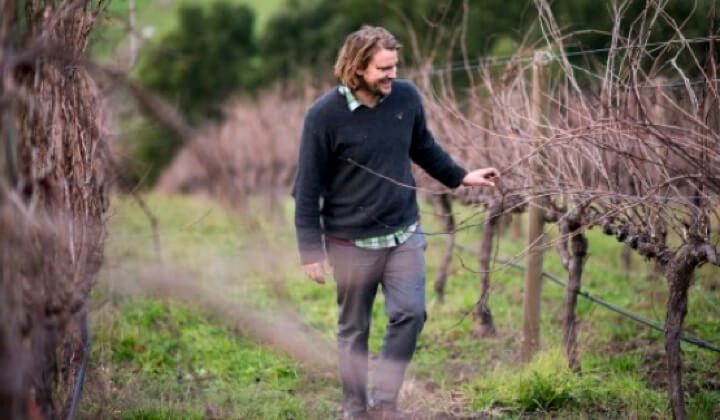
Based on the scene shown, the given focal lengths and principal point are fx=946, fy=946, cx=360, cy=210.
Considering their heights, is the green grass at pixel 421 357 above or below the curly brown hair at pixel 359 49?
below

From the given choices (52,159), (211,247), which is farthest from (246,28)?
(52,159)

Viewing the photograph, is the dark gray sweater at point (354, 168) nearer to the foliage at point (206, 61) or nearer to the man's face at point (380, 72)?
the man's face at point (380, 72)

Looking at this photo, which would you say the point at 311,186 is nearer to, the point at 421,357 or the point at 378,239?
the point at 378,239

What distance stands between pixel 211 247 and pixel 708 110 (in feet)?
27.8

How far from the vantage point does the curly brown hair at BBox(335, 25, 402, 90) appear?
446cm

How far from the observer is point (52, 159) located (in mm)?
3377

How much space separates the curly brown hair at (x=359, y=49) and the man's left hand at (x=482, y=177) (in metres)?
0.74

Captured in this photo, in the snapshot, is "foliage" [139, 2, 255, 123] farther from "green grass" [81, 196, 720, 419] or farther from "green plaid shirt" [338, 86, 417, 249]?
"green plaid shirt" [338, 86, 417, 249]

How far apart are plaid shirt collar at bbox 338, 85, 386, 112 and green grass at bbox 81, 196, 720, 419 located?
0.82 metres

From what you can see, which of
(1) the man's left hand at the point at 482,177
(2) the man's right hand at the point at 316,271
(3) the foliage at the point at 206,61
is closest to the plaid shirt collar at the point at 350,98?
(1) the man's left hand at the point at 482,177

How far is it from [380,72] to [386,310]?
117 cm

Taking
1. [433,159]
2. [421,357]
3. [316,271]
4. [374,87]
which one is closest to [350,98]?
[374,87]

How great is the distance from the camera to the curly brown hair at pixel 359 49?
446cm

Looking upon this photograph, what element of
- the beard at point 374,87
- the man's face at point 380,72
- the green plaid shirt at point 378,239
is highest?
the man's face at point 380,72
